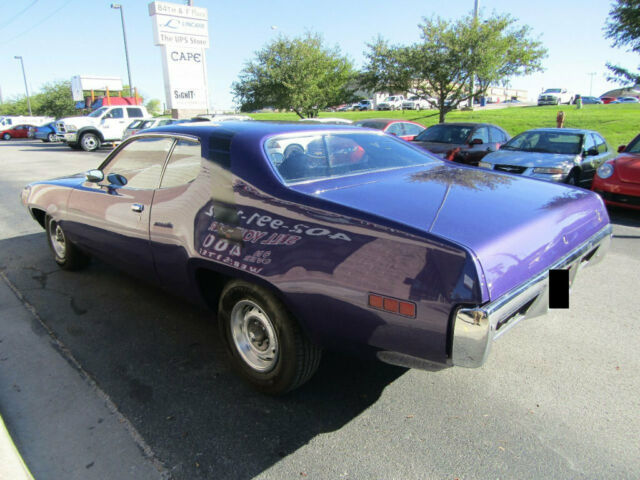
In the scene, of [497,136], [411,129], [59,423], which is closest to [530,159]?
[497,136]

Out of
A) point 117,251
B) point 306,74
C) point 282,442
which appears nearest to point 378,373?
point 282,442

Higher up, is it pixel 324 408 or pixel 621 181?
pixel 621 181

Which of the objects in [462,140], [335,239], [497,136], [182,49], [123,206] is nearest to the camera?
[335,239]

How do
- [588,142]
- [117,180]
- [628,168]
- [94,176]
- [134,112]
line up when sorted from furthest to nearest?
[134,112] < [588,142] < [628,168] < [94,176] < [117,180]

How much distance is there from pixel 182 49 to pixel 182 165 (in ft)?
70.4

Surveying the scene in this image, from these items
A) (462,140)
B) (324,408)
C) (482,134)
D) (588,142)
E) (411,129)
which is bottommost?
(324,408)

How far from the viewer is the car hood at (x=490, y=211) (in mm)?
2004

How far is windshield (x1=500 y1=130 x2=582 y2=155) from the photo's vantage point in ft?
27.4

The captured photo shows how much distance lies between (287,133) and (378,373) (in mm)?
1700

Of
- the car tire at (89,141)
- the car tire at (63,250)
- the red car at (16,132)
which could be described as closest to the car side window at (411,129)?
the car tire at (63,250)

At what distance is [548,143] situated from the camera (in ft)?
28.2

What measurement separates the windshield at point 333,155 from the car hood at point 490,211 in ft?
0.43

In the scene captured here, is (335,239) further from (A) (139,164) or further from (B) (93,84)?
(B) (93,84)

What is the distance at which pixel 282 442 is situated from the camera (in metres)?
2.31
